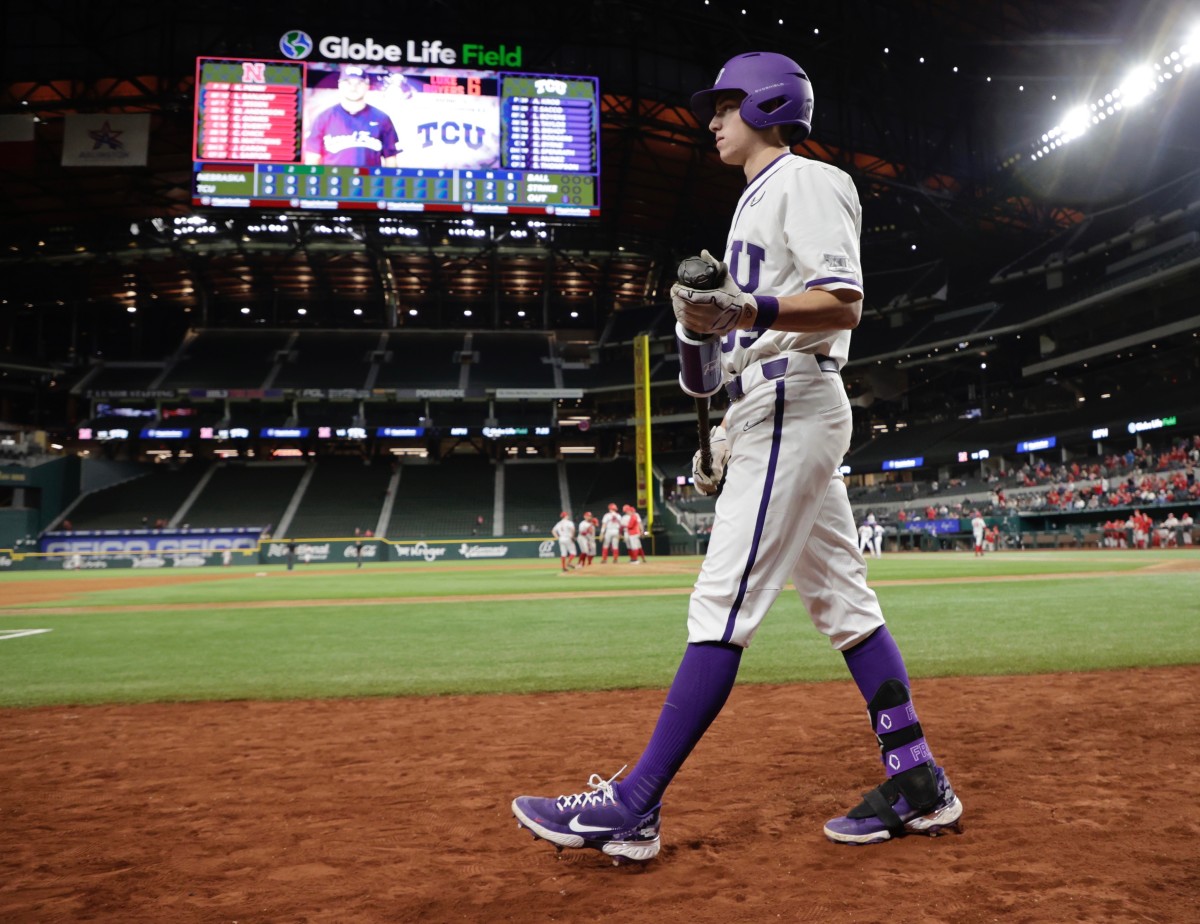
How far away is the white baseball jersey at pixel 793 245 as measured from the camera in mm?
2303

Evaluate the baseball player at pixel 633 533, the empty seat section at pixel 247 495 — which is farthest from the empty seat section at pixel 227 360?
the baseball player at pixel 633 533

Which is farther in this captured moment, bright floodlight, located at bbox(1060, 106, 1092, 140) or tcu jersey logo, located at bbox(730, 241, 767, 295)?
bright floodlight, located at bbox(1060, 106, 1092, 140)

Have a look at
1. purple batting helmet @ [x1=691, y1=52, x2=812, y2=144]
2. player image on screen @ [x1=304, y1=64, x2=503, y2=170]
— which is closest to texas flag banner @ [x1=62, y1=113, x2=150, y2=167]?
player image on screen @ [x1=304, y1=64, x2=503, y2=170]

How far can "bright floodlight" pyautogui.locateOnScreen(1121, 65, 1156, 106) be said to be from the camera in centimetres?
2823

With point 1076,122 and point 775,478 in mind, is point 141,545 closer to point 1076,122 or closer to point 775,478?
point 775,478

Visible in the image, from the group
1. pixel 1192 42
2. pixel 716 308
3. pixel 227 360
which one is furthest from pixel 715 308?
pixel 227 360

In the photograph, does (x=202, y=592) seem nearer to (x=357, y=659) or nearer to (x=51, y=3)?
(x=357, y=659)

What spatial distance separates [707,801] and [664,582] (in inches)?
555

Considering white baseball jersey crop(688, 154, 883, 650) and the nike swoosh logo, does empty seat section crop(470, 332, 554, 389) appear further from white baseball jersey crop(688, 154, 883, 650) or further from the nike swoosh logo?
the nike swoosh logo

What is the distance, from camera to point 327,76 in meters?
27.7

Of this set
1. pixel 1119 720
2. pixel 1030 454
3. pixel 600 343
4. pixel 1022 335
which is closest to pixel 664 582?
pixel 1119 720

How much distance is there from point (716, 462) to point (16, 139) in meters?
36.9

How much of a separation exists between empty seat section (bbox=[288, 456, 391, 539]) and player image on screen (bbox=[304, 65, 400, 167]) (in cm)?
2038

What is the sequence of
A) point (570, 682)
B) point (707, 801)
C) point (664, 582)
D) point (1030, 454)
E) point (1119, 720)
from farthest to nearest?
point (1030, 454), point (664, 582), point (570, 682), point (1119, 720), point (707, 801)
